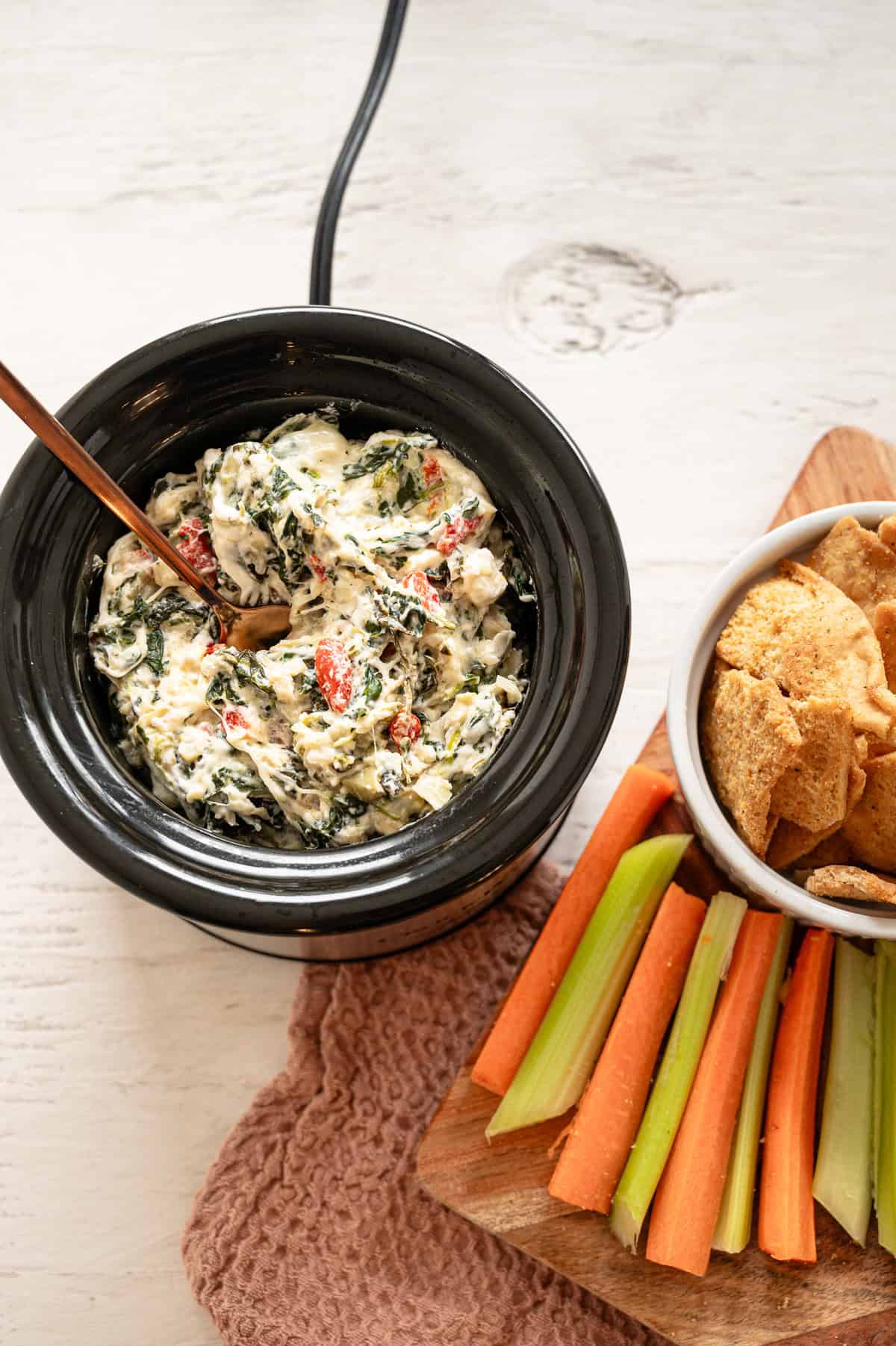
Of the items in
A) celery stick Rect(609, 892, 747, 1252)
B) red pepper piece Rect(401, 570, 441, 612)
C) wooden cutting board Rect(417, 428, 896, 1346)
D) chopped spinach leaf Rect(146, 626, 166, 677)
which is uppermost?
red pepper piece Rect(401, 570, 441, 612)

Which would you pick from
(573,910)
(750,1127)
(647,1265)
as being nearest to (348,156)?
(573,910)

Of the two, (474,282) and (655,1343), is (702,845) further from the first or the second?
(474,282)

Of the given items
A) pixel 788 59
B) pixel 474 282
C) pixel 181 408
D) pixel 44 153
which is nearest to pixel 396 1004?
pixel 181 408

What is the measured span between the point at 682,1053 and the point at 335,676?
704mm

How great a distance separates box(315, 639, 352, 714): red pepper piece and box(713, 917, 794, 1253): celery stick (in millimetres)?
695

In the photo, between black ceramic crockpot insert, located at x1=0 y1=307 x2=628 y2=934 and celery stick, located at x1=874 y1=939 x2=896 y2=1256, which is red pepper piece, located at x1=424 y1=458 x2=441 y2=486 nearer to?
black ceramic crockpot insert, located at x1=0 y1=307 x2=628 y2=934

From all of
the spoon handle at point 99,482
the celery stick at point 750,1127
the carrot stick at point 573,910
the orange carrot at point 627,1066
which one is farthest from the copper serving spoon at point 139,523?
the celery stick at point 750,1127

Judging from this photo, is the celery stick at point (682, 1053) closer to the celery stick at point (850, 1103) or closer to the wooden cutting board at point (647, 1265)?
the wooden cutting board at point (647, 1265)

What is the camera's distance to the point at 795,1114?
1.62m

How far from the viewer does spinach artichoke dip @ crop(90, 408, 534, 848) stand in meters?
1.36

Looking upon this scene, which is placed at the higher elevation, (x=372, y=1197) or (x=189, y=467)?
(x=189, y=467)

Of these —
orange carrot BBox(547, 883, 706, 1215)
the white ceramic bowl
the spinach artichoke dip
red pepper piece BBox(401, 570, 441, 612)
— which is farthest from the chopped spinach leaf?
orange carrot BBox(547, 883, 706, 1215)

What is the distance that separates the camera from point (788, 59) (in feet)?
6.67

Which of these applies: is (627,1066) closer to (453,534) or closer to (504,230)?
(453,534)
